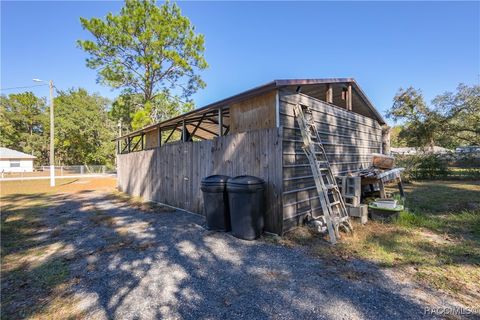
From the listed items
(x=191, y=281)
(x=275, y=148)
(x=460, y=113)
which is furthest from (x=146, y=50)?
(x=460, y=113)

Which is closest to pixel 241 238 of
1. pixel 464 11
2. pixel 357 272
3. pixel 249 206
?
pixel 249 206

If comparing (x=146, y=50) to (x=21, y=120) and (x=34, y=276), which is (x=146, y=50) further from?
(x=21, y=120)

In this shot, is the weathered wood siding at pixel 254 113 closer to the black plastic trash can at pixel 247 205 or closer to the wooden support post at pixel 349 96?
the black plastic trash can at pixel 247 205

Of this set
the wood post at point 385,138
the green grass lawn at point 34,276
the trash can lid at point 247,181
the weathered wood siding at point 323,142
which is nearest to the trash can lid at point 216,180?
the trash can lid at point 247,181

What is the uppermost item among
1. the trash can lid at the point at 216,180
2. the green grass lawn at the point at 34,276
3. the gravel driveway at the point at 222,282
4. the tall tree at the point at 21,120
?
the tall tree at the point at 21,120

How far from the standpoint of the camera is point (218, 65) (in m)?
23.5

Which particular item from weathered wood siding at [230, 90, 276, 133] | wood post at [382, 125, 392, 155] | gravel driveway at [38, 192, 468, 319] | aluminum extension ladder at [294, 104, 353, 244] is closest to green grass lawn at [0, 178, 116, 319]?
gravel driveway at [38, 192, 468, 319]

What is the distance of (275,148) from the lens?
4.66 metres

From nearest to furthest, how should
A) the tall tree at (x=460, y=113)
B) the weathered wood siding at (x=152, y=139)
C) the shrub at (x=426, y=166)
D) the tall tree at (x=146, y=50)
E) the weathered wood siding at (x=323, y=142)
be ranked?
the weathered wood siding at (x=323, y=142) < the weathered wood siding at (x=152, y=139) < the shrub at (x=426, y=166) < the tall tree at (x=460, y=113) < the tall tree at (x=146, y=50)

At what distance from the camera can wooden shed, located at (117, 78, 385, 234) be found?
479cm

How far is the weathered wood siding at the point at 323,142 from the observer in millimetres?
4902

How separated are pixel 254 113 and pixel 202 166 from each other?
86.2 inches

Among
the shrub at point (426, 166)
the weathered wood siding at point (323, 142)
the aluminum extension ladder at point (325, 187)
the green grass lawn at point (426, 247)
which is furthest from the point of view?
the shrub at point (426, 166)

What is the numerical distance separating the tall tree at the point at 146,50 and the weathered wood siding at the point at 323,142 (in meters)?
16.4
